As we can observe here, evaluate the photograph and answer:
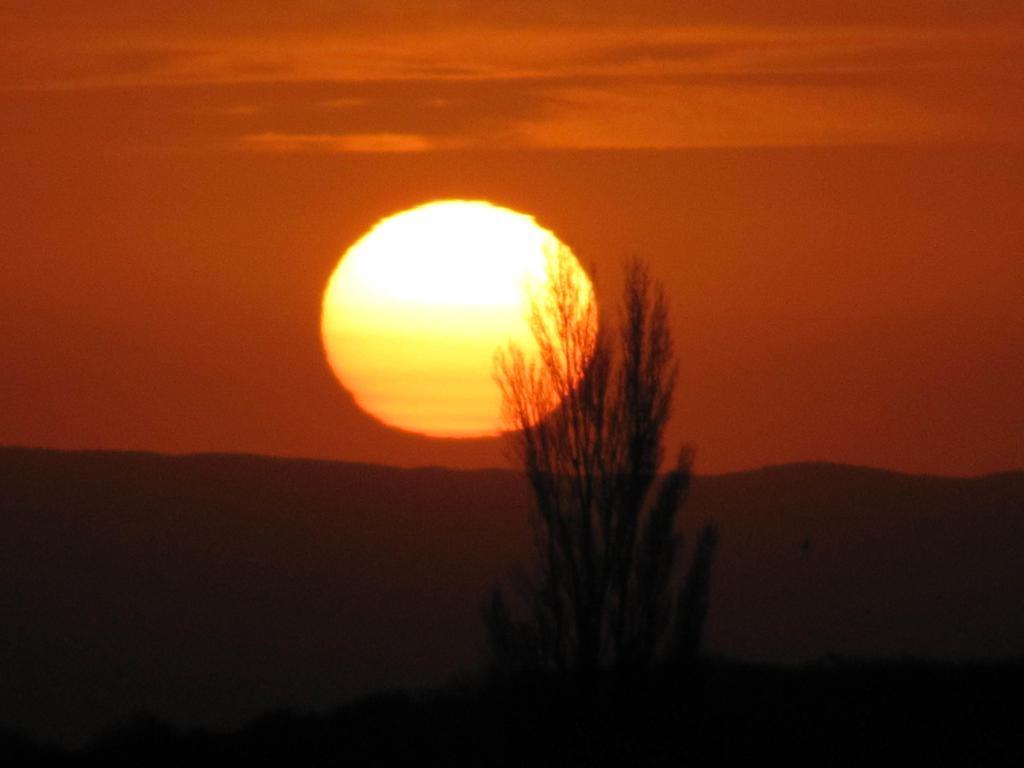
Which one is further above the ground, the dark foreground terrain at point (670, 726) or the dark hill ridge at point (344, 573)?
the dark hill ridge at point (344, 573)

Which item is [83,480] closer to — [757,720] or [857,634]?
[857,634]

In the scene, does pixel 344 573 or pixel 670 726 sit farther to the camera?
pixel 344 573

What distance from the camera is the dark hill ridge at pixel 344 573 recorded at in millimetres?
71562

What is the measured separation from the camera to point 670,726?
70.0 ft

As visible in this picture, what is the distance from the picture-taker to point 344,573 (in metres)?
86.4

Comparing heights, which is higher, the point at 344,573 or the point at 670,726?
the point at 344,573

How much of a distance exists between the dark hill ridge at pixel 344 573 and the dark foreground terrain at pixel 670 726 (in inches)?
1617

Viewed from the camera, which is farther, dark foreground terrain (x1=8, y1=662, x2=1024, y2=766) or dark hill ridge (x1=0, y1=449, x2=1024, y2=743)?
dark hill ridge (x1=0, y1=449, x2=1024, y2=743)

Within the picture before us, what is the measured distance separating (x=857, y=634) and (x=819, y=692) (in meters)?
47.8

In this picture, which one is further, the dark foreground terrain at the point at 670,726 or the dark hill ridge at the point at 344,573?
the dark hill ridge at the point at 344,573

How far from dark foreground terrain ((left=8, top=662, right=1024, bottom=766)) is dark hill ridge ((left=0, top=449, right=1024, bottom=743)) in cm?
4107

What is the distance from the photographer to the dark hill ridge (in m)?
71.6

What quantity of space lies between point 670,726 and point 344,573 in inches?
2592

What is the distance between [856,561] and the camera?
8106cm
